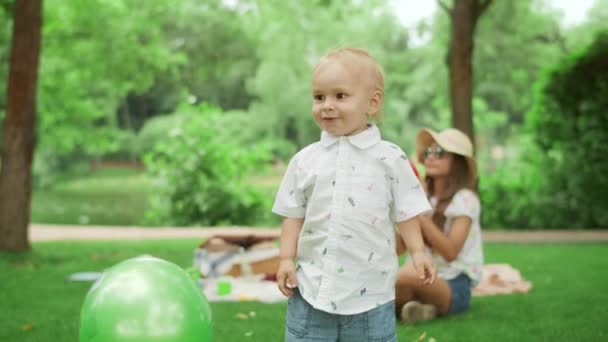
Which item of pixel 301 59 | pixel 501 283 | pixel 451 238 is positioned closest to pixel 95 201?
pixel 301 59

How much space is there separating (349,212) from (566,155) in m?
11.2

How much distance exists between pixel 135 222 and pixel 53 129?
7305 mm

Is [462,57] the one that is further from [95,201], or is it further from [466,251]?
[95,201]

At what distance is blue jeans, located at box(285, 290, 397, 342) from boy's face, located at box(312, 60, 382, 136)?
0.74 m

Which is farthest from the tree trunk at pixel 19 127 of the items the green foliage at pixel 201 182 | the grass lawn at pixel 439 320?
the green foliage at pixel 201 182

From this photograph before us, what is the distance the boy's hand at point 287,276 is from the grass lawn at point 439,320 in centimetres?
172

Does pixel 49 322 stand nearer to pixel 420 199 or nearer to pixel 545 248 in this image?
pixel 420 199

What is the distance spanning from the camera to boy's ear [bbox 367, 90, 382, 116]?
298 centimetres

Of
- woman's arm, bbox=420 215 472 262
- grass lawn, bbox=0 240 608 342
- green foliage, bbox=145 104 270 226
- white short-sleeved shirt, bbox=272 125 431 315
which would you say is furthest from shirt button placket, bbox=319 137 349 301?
green foliage, bbox=145 104 270 226

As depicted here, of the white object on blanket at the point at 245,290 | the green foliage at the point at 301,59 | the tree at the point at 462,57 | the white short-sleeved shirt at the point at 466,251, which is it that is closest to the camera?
the white short-sleeved shirt at the point at 466,251

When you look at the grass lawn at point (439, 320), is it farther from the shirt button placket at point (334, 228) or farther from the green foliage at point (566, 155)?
the green foliage at point (566, 155)

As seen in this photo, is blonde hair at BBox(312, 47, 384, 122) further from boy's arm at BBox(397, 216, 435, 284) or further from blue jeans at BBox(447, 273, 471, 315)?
blue jeans at BBox(447, 273, 471, 315)

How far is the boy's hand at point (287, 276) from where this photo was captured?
9.69ft

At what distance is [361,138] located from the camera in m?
3.02
